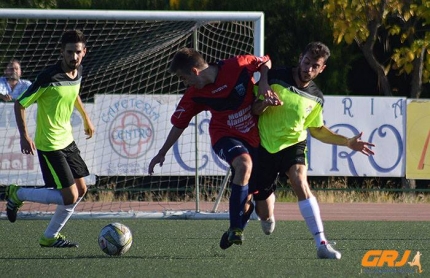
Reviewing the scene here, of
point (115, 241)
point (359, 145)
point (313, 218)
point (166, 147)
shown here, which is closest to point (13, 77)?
point (166, 147)

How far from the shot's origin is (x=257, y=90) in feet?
25.8

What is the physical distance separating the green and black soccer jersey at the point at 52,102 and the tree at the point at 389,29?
8.62m

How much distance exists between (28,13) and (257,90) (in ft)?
14.8

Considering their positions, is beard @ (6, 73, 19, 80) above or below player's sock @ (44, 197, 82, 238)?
above

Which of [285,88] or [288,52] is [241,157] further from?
[288,52]

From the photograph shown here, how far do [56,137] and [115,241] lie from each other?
52.0 inches

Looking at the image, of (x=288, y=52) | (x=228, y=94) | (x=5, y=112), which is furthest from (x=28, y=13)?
(x=288, y=52)

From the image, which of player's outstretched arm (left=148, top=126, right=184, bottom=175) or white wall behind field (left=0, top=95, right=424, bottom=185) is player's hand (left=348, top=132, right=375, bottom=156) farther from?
white wall behind field (left=0, top=95, right=424, bottom=185)

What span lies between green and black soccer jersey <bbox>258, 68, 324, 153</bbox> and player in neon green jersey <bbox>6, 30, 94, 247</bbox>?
Result: 176 centimetres

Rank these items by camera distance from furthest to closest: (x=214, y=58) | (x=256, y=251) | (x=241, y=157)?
(x=214, y=58)
(x=256, y=251)
(x=241, y=157)

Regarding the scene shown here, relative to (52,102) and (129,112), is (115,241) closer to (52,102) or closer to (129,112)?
(52,102)

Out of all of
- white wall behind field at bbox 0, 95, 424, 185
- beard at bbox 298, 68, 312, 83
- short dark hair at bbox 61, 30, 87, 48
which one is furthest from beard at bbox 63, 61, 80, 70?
white wall behind field at bbox 0, 95, 424, 185

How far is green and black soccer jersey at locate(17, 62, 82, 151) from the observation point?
27.9ft

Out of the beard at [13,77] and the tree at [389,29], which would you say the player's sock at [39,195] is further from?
the tree at [389,29]
